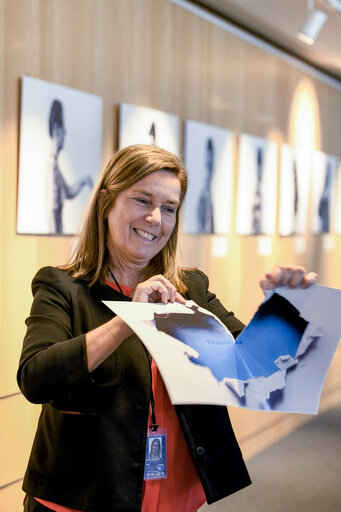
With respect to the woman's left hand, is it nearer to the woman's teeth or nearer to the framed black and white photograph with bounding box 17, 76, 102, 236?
the woman's teeth

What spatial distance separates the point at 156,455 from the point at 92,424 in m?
0.19

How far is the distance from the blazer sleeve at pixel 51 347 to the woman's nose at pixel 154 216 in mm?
263

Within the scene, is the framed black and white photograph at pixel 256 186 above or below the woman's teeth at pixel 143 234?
above

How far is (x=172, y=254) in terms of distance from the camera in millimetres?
1955

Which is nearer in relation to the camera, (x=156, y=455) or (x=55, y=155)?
(x=156, y=455)

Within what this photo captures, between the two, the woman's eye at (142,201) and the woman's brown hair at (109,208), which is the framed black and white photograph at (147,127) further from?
the woman's eye at (142,201)

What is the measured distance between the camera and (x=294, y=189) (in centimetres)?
741

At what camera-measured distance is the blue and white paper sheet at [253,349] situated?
1.43 meters

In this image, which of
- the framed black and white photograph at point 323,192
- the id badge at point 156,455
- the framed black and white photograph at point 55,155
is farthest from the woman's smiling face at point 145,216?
the framed black and white photograph at point 323,192

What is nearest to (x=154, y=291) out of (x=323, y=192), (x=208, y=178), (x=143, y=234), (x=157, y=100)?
(x=143, y=234)

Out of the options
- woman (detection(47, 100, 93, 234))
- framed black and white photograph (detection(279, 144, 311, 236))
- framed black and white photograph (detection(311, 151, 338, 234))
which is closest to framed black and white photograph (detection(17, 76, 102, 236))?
woman (detection(47, 100, 93, 234))

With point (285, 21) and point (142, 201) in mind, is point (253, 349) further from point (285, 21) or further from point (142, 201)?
point (285, 21)

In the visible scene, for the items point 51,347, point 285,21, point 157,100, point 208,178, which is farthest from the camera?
point 285,21

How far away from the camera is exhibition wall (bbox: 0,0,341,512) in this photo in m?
3.84
